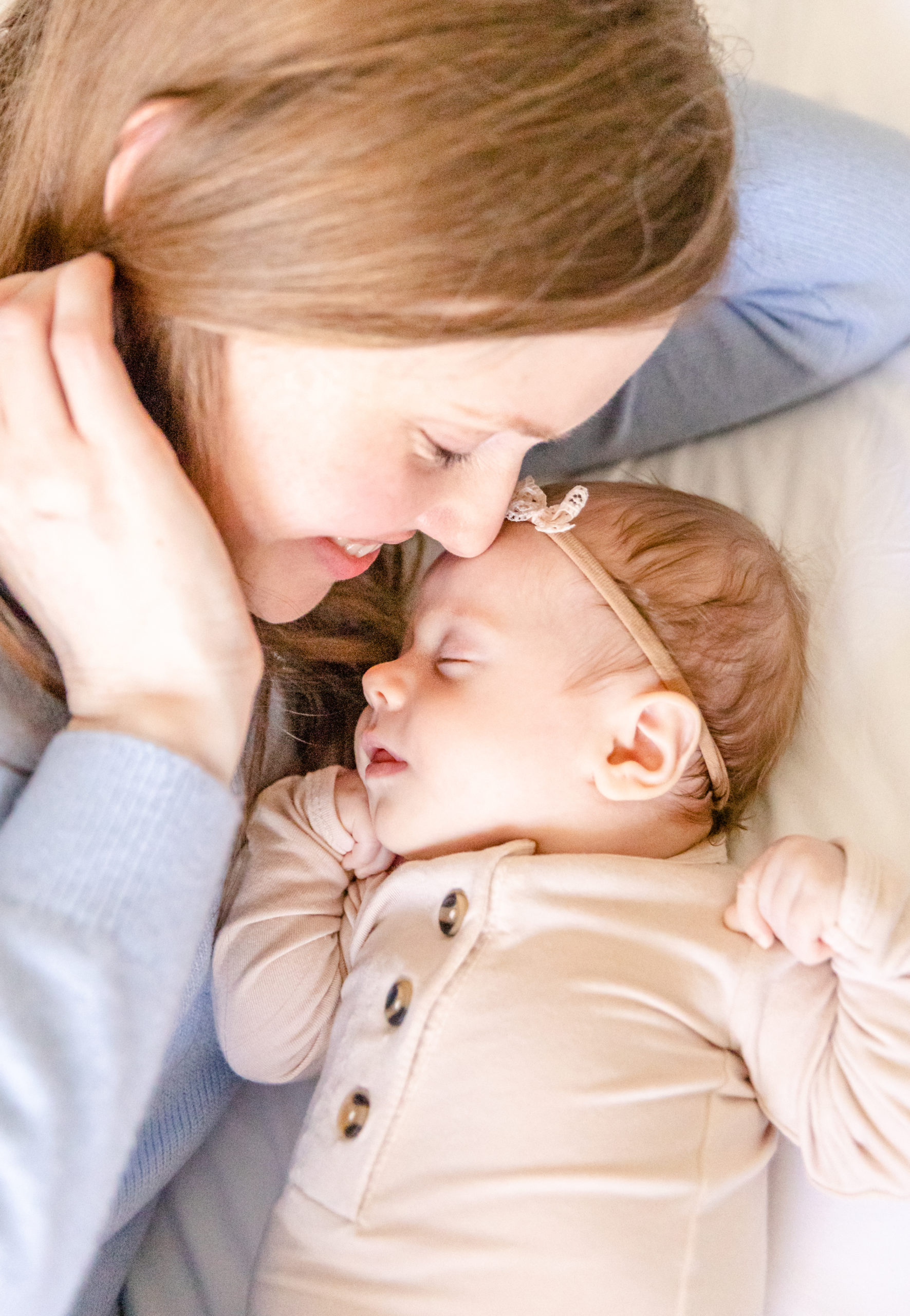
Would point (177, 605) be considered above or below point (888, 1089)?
above

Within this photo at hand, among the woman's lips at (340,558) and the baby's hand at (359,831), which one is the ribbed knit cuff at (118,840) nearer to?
the woman's lips at (340,558)

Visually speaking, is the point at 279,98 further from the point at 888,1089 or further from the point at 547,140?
the point at 888,1089

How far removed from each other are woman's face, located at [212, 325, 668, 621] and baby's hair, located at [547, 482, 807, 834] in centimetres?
21

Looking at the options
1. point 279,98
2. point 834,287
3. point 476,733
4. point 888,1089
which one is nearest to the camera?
point 279,98

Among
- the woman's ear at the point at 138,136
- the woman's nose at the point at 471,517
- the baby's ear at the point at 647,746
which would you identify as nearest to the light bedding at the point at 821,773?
the baby's ear at the point at 647,746

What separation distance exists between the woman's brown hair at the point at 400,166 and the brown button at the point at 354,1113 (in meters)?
0.60

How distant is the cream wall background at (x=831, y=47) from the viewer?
160 centimetres

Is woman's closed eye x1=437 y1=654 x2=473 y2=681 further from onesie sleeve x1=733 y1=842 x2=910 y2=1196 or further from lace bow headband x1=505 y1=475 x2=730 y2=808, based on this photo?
onesie sleeve x1=733 y1=842 x2=910 y2=1196

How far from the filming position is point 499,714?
3.43 ft

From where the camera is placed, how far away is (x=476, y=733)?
40.9 inches

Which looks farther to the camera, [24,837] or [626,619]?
[626,619]

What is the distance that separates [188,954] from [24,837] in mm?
129

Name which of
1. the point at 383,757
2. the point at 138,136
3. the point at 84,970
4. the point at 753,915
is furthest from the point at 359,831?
the point at 138,136

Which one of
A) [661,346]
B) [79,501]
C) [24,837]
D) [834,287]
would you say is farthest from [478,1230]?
[834,287]
